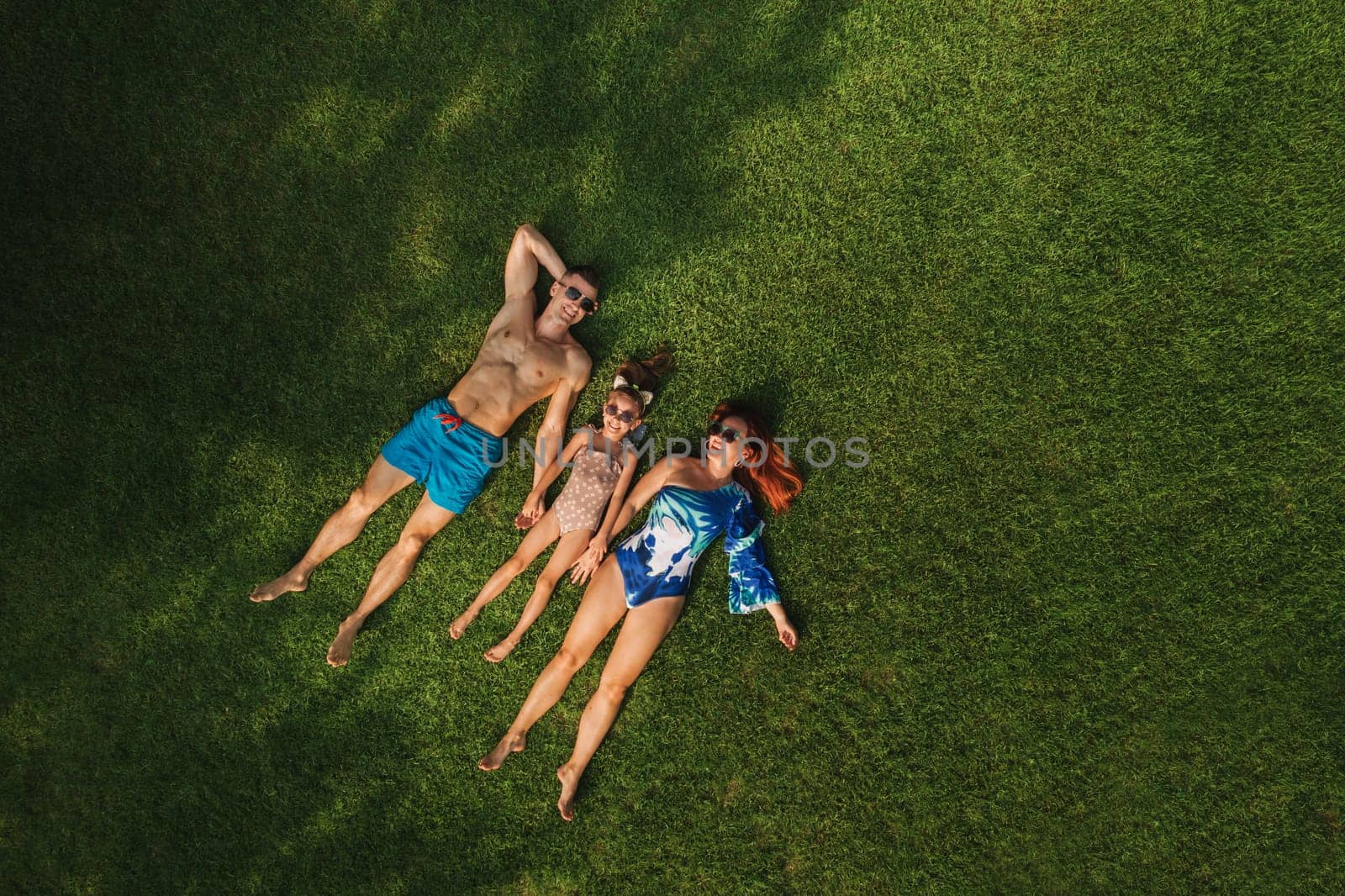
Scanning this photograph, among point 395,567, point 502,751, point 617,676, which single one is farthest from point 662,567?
point 395,567

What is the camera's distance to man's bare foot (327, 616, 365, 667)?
491cm

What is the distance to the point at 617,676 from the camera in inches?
188

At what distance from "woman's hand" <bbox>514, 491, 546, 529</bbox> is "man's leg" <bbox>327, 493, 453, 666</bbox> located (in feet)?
1.78

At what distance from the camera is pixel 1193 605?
4828 mm

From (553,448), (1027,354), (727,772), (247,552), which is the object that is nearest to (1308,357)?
(1027,354)

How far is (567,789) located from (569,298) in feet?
12.1

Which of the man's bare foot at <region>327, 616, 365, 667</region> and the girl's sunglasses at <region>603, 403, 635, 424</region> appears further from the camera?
the man's bare foot at <region>327, 616, 365, 667</region>

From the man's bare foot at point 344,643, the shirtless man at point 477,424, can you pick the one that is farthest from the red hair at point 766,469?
the man's bare foot at point 344,643

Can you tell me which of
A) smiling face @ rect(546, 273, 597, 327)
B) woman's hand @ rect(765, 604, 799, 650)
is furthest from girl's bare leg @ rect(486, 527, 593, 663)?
smiling face @ rect(546, 273, 597, 327)

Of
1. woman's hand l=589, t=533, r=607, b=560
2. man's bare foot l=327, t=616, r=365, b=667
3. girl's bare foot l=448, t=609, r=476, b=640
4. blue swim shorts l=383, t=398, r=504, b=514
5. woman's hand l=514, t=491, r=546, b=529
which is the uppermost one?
blue swim shorts l=383, t=398, r=504, b=514

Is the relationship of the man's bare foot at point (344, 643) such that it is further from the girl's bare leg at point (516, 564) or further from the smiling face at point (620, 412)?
the smiling face at point (620, 412)

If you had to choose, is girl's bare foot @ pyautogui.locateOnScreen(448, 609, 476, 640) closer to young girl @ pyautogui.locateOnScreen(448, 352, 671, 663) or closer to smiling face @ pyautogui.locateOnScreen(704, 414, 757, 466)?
young girl @ pyautogui.locateOnScreen(448, 352, 671, 663)

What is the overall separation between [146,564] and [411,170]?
12.3 feet

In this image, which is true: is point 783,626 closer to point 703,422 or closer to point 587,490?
point 703,422
